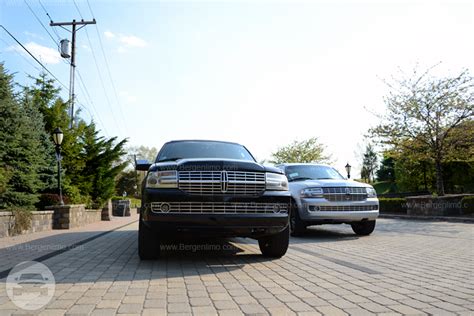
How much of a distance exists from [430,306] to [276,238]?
2.52 metres

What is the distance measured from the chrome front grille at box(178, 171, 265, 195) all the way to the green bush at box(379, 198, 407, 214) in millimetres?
16055

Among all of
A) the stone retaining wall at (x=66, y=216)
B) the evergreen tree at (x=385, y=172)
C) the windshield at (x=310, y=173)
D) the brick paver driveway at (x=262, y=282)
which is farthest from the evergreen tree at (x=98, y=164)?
the evergreen tree at (x=385, y=172)

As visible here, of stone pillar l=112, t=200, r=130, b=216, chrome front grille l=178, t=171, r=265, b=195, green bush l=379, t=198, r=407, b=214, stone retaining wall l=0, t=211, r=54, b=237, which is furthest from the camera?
stone pillar l=112, t=200, r=130, b=216

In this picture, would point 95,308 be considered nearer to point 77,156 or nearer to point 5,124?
point 5,124

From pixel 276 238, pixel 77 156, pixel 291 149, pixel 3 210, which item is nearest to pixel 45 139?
pixel 77 156

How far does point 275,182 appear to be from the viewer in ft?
16.0

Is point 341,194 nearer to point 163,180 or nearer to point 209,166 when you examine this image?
point 209,166

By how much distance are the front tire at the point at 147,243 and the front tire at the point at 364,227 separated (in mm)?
5706

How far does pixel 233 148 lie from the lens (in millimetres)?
6398

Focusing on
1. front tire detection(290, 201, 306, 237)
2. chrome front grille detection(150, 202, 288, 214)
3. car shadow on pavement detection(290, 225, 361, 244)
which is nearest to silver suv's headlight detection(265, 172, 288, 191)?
chrome front grille detection(150, 202, 288, 214)

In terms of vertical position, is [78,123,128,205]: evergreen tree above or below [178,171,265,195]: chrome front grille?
above

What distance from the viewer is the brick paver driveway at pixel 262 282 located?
2855 mm

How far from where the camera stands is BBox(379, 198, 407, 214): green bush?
61.8ft

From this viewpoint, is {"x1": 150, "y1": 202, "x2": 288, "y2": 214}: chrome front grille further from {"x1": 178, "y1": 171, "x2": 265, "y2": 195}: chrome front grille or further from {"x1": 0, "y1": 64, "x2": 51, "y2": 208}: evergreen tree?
{"x1": 0, "y1": 64, "x2": 51, "y2": 208}: evergreen tree
